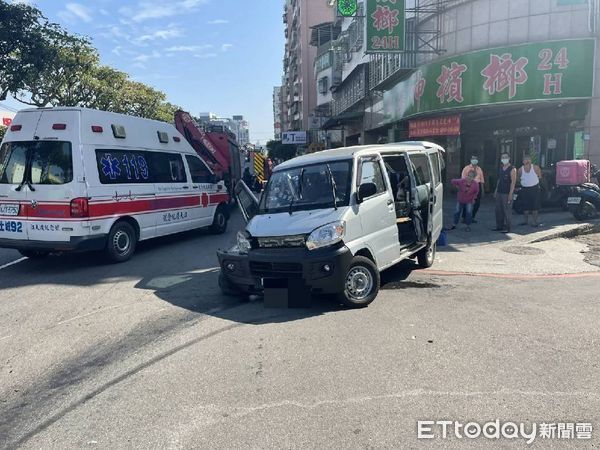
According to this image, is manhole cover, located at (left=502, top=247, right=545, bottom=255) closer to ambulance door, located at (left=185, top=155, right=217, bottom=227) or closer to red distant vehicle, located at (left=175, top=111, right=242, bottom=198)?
ambulance door, located at (left=185, top=155, right=217, bottom=227)

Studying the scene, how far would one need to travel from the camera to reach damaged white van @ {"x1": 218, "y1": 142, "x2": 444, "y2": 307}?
5.25 m

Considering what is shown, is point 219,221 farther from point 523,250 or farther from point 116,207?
point 523,250

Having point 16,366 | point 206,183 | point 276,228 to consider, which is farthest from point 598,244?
point 16,366

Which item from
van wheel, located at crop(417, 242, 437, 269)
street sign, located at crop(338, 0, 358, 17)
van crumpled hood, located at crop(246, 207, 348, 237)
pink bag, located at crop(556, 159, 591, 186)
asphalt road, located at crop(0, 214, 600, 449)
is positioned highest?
street sign, located at crop(338, 0, 358, 17)

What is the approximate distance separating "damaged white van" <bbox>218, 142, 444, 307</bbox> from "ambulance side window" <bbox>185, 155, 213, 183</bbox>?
13.0 ft

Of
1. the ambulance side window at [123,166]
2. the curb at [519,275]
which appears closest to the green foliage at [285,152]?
the ambulance side window at [123,166]

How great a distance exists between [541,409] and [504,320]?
1.93m

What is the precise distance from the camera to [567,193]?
12023mm

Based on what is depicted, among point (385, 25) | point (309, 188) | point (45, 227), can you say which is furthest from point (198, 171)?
point (385, 25)

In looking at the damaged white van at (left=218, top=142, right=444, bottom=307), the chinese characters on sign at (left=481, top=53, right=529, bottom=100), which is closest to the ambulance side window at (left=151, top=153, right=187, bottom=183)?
the damaged white van at (left=218, top=142, right=444, bottom=307)

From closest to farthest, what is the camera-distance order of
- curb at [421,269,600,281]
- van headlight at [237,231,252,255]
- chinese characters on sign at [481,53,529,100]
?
van headlight at [237,231,252,255] → curb at [421,269,600,281] → chinese characters on sign at [481,53,529,100]

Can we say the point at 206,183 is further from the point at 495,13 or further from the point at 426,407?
the point at 495,13

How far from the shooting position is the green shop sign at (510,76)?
43.2 ft

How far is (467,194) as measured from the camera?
35.5 feet
